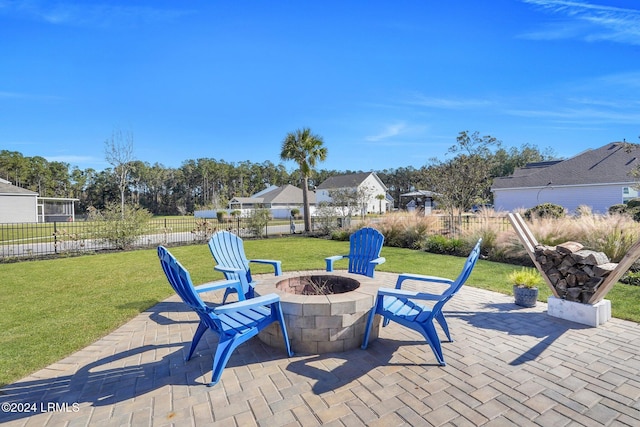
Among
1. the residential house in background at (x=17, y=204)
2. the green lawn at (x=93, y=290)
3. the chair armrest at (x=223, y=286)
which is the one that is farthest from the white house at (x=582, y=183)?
the residential house in background at (x=17, y=204)

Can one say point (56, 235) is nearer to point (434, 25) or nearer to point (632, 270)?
point (434, 25)

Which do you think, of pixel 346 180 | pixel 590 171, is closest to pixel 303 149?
pixel 590 171

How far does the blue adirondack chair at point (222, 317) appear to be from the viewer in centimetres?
250

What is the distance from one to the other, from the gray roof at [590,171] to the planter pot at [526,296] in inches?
669

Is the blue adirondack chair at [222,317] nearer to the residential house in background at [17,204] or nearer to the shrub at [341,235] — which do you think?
the shrub at [341,235]

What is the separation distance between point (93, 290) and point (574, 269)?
7871 millimetres

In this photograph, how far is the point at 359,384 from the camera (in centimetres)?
251

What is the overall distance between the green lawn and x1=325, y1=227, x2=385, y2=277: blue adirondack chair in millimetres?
2419

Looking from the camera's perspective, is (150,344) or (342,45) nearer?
(150,344)

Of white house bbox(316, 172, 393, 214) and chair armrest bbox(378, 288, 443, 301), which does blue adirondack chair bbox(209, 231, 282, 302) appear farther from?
white house bbox(316, 172, 393, 214)

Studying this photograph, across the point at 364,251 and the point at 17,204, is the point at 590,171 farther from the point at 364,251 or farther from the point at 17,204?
the point at 17,204

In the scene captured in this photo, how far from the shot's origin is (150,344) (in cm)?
341

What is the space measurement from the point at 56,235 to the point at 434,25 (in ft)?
44.3

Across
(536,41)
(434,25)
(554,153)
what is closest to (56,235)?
(434,25)
